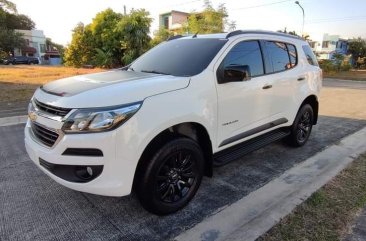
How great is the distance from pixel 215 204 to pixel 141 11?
25.2 meters

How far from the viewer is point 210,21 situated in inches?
1009

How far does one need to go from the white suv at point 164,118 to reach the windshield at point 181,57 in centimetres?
2

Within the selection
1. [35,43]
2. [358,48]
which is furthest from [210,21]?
[35,43]

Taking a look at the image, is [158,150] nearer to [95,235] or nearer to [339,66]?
[95,235]

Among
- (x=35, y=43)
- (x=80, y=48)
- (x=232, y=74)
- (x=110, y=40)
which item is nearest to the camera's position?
(x=232, y=74)

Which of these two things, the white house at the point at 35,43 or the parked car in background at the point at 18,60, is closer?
the parked car in background at the point at 18,60

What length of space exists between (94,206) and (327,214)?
2385 mm

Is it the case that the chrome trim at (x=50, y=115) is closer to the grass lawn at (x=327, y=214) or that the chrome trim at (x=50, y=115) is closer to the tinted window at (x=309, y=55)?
the grass lawn at (x=327, y=214)

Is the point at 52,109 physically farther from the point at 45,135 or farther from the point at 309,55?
the point at 309,55

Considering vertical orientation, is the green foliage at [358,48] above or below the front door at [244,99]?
above

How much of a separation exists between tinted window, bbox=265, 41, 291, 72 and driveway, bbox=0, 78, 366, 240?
1380 mm

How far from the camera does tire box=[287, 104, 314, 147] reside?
505 cm

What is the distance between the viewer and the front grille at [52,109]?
264cm

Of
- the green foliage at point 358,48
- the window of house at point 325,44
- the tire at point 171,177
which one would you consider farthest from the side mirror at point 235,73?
A: the window of house at point 325,44
